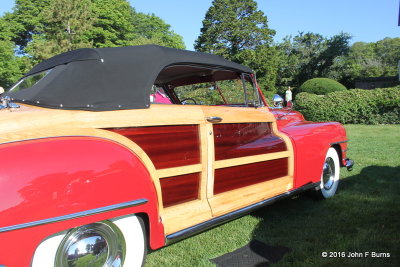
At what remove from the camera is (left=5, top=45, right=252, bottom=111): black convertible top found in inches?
79.3

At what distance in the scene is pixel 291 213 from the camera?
3.44 m

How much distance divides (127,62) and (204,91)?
1.73 m

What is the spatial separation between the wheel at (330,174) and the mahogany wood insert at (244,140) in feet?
3.56

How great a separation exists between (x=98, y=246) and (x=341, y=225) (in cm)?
230

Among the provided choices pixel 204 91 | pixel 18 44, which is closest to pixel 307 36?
pixel 18 44

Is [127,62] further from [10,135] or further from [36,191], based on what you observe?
[36,191]

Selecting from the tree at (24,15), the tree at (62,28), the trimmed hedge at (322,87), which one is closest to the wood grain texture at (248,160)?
the tree at (62,28)

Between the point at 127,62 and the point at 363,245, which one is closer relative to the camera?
the point at 127,62

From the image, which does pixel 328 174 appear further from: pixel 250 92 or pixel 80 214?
pixel 80 214

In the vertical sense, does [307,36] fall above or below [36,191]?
above

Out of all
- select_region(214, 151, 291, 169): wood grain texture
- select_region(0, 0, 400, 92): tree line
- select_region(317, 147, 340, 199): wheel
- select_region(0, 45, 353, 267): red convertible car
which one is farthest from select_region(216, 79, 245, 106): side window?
select_region(0, 0, 400, 92): tree line

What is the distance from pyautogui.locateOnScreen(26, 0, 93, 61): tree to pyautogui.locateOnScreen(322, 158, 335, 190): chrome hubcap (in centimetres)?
1733

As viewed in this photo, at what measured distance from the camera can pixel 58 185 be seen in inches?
60.6

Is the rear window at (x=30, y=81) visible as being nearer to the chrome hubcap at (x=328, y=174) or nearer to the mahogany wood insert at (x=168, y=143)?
the mahogany wood insert at (x=168, y=143)
